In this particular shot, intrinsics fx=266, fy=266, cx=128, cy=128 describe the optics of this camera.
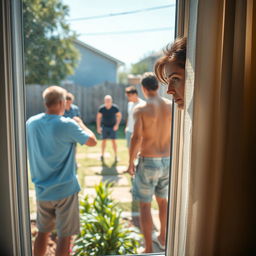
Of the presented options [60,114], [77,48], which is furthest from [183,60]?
[77,48]

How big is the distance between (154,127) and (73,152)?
0.96 metres

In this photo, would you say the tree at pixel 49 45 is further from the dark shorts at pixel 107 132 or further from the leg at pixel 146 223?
the leg at pixel 146 223

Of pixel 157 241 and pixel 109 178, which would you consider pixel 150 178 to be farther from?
pixel 109 178

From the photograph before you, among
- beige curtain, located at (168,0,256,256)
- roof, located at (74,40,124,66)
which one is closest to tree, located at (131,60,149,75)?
roof, located at (74,40,124,66)

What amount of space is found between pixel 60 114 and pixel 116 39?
27.7 ft

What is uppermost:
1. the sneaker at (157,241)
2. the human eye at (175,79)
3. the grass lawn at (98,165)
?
the human eye at (175,79)

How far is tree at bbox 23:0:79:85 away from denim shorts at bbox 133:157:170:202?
23.8ft

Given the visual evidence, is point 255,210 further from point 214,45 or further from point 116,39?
point 116,39

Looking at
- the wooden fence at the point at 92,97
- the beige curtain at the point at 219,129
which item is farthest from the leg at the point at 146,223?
the wooden fence at the point at 92,97

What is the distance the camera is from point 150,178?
105 inches

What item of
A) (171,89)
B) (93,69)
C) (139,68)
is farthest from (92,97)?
(139,68)

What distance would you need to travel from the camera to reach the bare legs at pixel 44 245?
2.09m

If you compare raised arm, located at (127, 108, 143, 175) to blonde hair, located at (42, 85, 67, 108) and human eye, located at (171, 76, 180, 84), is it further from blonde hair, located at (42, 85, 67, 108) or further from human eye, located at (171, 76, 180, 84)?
human eye, located at (171, 76, 180, 84)

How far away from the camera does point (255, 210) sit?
3.74 feet
